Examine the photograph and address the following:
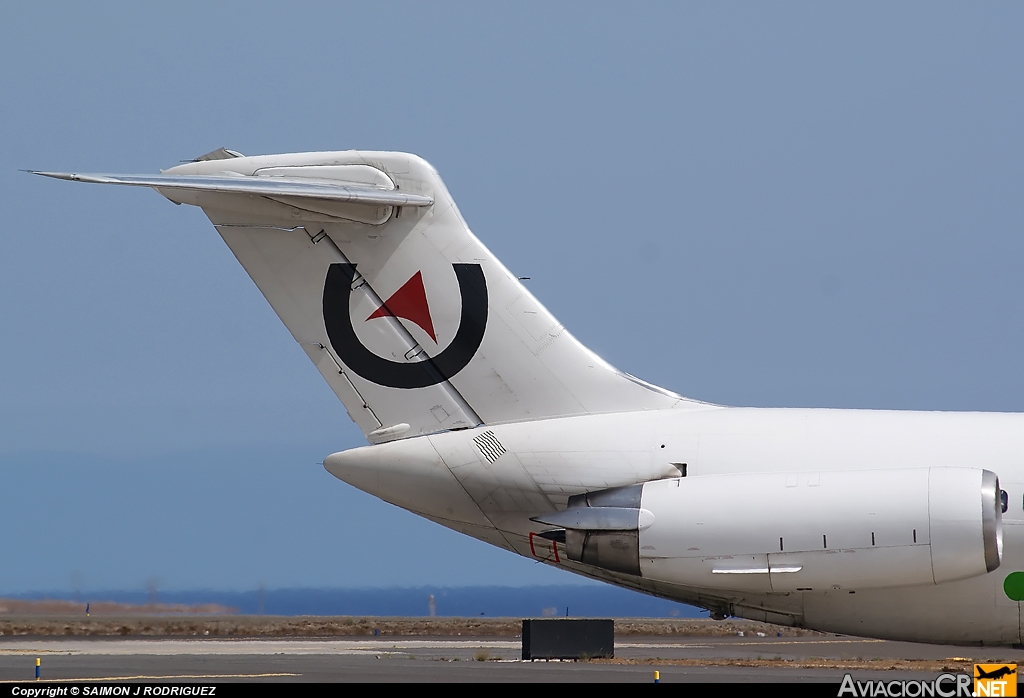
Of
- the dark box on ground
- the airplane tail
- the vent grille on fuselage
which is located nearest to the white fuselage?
the vent grille on fuselage

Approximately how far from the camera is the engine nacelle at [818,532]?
373 inches

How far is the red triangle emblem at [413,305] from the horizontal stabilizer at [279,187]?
2.48 ft

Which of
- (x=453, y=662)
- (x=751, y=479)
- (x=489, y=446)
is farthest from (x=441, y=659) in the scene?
(x=751, y=479)

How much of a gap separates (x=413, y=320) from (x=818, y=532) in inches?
164

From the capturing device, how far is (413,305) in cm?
1130

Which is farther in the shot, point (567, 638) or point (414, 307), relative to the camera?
point (567, 638)

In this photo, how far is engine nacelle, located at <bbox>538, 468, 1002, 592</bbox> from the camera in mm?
9469

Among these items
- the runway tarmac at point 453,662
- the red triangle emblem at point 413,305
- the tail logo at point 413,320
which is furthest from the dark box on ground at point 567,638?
the red triangle emblem at point 413,305

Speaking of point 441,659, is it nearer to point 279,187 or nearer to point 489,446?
point 489,446

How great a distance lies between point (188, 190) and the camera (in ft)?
33.9

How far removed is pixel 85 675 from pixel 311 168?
29.6 feet

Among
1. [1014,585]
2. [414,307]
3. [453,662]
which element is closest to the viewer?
[1014,585]

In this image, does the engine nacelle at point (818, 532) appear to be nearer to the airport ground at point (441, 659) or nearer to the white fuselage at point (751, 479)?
the white fuselage at point (751, 479)

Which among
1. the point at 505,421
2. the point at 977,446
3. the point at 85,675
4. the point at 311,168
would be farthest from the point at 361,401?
the point at 85,675
